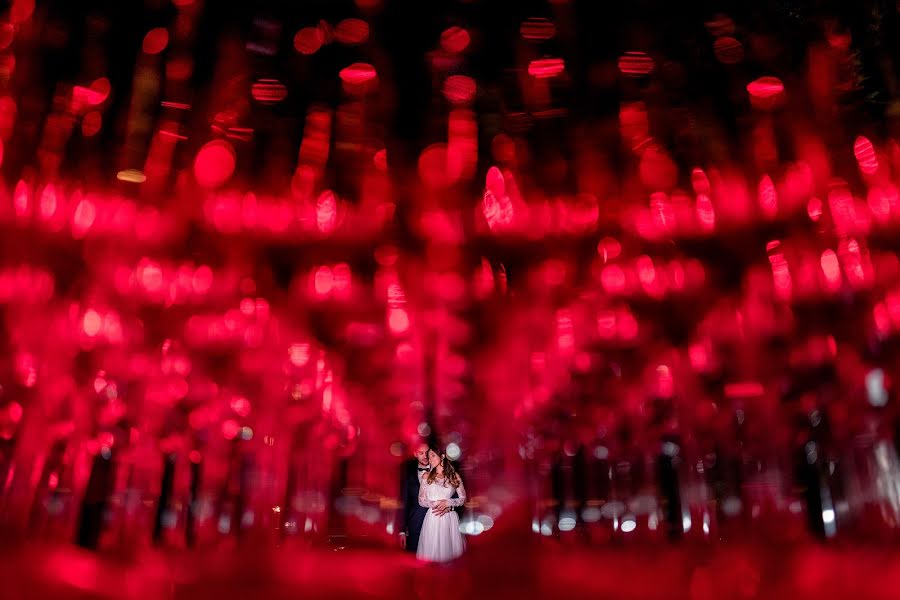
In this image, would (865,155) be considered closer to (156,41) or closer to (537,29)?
(537,29)

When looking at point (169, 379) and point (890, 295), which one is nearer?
point (890, 295)

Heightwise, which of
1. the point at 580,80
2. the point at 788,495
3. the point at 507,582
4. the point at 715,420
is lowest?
the point at 507,582

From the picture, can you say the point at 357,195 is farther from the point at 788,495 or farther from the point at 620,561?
the point at 788,495

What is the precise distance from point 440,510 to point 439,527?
0.12 meters

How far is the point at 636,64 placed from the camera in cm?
316

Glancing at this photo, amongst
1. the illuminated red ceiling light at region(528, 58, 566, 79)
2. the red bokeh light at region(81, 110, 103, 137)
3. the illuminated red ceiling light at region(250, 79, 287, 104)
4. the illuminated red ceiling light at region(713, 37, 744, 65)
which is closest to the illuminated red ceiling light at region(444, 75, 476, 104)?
the illuminated red ceiling light at region(528, 58, 566, 79)

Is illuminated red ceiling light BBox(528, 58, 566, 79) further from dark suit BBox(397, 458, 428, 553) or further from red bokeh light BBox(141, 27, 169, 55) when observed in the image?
dark suit BBox(397, 458, 428, 553)

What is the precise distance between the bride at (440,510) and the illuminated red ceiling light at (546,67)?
204 cm

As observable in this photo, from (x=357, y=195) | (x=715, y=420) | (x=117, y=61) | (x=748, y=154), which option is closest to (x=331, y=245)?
(x=357, y=195)

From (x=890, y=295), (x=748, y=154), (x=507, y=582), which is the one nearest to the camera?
(x=507, y=582)

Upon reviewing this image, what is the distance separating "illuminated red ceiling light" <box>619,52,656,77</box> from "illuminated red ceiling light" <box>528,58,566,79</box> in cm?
27

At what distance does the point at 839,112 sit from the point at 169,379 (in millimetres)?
7451

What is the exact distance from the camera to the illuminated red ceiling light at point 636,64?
3.11 m

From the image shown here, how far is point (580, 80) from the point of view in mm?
3367
